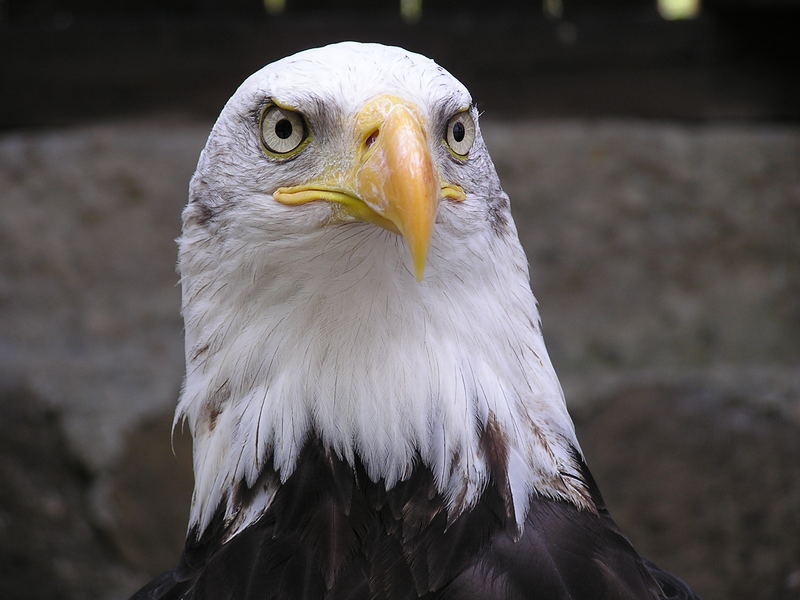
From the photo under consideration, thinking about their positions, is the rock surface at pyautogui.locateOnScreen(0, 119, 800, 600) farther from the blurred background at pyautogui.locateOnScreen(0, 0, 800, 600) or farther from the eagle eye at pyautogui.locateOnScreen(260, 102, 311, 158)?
the eagle eye at pyautogui.locateOnScreen(260, 102, 311, 158)

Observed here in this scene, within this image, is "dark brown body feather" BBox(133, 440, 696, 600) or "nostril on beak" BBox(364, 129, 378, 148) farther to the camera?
"dark brown body feather" BBox(133, 440, 696, 600)

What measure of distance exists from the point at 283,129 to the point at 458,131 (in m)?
0.32

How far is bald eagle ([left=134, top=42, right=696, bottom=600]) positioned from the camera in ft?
5.84

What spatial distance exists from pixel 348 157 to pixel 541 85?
95.7 inches

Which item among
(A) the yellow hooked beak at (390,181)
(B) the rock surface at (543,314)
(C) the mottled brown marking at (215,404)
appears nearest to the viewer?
(A) the yellow hooked beak at (390,181)

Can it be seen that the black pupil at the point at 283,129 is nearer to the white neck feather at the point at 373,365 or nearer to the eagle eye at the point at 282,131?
the eagle eye at the point at 282,131

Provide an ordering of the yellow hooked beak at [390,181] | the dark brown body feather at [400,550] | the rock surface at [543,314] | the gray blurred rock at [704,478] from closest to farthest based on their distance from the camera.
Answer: the yellow hooked beak at [390,181]
the dark brown body feather at [400,550]
the gray blurred rock at [704,478]
the rock surface at [543,314]

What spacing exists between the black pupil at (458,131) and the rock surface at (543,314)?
6.86 feet

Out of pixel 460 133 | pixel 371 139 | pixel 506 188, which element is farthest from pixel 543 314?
pixel 371 139

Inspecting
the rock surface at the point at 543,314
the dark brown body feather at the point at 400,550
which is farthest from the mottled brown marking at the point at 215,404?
the rock surface at the point at 543,314

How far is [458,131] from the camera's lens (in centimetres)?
188

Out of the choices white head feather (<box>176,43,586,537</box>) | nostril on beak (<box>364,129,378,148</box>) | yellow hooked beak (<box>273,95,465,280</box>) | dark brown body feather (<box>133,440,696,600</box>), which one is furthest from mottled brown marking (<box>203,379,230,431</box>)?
nostril on beak (<box>364,129,378,148</box>)

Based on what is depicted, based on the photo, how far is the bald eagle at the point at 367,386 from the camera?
1.78 metres

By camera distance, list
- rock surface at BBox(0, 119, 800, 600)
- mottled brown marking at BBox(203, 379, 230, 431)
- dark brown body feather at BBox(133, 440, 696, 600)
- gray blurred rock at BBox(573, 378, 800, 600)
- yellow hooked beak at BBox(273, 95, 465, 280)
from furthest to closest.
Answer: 1. rock surface at BBox(0, 119, 800, 600)
2. gray blurred rock at BBox(573, 378, 800, 600)
3. mottled brown marking at BBox(203, 379, 230, 431)
4. dark brown body feather at BBox(133, 440, 696, 600)
5. yellow hooked beak at BBox(273, 95, 465, 280)
